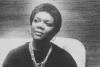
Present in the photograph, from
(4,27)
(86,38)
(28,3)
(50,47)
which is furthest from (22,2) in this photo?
(50,47)

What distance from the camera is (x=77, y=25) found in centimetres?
204

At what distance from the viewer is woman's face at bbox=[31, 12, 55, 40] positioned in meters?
1.07

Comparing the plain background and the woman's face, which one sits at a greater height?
the woman's face

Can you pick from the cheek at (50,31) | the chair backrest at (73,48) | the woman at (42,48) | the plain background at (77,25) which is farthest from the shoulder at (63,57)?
the plain background at (77,25)

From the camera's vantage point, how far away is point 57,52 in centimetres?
121

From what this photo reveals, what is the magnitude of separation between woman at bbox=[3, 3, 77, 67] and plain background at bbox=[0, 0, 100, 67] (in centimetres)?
86

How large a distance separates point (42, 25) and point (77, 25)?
1040 mm

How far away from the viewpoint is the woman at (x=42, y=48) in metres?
1.08

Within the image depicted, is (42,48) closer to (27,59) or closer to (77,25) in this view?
(27,59)

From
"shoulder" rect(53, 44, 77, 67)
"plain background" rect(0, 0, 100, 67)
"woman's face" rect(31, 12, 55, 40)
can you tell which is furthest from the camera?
"plain background" rect(0, 0, 100, 67)

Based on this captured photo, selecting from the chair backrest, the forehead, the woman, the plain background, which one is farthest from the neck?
the plain background

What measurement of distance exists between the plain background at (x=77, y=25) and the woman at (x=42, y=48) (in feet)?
2.81

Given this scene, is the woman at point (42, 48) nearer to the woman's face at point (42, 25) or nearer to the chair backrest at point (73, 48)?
the woman's face at point (42, 25)

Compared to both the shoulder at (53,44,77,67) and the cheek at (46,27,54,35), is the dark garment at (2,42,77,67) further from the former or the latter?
the cheek at (46,27,54,35)
